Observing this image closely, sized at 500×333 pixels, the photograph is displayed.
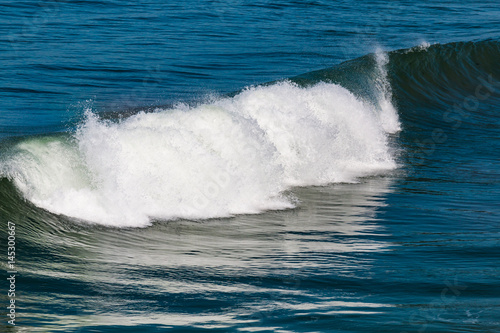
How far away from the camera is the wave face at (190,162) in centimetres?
886

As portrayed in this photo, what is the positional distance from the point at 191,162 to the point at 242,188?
73cm

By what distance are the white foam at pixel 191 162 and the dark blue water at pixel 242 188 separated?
27 mm

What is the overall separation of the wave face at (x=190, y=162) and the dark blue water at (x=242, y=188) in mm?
28

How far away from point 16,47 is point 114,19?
17.5 ft

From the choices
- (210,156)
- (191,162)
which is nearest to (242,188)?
(210,156)

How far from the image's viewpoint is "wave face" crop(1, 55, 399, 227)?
8.86 meters

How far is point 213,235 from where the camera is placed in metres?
8.52

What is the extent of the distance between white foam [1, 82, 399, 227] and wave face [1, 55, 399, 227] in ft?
0.04

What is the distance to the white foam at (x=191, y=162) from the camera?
886 cm

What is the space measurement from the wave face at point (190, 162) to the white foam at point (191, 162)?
0.01m

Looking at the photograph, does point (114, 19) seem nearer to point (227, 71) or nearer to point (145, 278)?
point (227, 71)

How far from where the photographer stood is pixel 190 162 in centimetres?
1000

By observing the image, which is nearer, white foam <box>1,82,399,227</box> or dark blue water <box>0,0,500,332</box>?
dark blue water <box>0,0,500,332</box>

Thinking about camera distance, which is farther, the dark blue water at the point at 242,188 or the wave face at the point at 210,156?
the wave face at the point at 210,156
